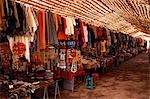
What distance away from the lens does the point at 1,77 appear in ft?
20.8

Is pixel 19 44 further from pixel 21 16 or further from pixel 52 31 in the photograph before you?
pixel 52 31

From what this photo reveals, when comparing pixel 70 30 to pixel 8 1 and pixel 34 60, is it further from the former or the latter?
pixel 8 1

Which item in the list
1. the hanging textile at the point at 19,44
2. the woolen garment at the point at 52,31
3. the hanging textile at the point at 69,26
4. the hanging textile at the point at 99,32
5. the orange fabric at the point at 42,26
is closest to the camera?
the hanging textile at the point at 19,44

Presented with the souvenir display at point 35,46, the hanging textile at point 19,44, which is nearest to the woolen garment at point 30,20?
the souvenir display at point 35,46

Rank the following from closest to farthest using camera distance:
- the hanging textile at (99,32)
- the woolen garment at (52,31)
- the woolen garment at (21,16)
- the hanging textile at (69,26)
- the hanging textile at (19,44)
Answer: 1. the woolen garment at (21,16)
2. the hanging textile at (19,44)
3. the woolen garment at (52,31)
4. the hanging textile at (69,26)
5. the hanging textile at (99,32)

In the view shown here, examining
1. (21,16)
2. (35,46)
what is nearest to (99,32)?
(35,46)

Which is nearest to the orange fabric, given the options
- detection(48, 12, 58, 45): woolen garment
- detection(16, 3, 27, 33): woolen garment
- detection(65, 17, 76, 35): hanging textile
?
detection(48, 12, 58, 45): woolen garment

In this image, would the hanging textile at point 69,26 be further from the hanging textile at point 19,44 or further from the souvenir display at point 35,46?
the hanging textile at point 19,44

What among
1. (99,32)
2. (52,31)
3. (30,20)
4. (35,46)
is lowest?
(35,46)

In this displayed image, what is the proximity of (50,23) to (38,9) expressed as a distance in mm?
492

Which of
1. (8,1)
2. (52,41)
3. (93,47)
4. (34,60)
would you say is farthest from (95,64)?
(8,1)

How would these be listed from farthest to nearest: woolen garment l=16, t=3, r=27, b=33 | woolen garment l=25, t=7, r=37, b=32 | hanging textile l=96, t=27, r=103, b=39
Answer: hanging textile l=96, t=27, r=103, b=39 → woolen garment l=25, t=7, r=37, b=32 → woolen garment l=16, t=3, r=27, b=33

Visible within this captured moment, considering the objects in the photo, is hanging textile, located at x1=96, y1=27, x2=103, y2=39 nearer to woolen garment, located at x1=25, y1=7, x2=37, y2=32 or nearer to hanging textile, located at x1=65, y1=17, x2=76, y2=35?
hanging textile, located at x1=65, y1=17, x2=76, y2=35

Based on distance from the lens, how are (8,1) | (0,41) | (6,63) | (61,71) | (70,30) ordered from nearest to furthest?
(8,1) < (0,41) < (6,63) < (70,30) < (61,71)
